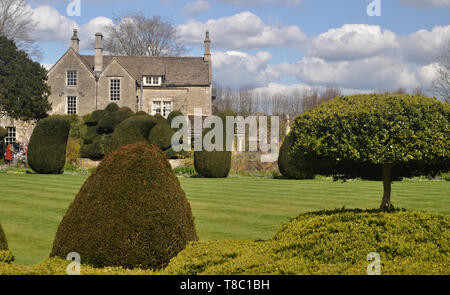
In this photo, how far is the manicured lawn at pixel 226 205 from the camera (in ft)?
31.3

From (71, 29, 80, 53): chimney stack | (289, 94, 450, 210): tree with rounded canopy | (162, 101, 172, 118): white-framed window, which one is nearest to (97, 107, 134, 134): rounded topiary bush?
(162, 101, 172, 118): white-framed window

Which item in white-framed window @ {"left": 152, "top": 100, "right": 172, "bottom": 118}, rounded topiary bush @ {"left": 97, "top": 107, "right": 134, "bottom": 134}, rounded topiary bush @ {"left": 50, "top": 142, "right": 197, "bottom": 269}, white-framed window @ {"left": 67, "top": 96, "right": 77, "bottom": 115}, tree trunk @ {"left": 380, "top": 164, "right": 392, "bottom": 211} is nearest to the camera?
rounded topiary bush @ {"left": 50, "top": 142, "right": 197, "bottom": 269}

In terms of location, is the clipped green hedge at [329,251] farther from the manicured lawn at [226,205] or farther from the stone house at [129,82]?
the stone house at [129,82]

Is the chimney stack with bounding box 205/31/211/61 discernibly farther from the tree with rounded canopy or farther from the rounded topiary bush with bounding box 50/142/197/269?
the rounded topiary bush with bounding box 50/142/197/269

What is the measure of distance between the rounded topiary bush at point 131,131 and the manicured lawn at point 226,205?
714 cm

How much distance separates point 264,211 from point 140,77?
3968 cm

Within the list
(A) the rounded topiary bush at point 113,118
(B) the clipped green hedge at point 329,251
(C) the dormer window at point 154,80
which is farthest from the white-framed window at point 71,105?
(B) the clipped green hedge at point 329,251

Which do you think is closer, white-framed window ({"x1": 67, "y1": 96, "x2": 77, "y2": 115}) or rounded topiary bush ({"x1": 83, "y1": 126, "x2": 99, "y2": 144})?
rounded topiary bush ({"x1": 83, "y1": 126, "x2": 99, "y2": 144})

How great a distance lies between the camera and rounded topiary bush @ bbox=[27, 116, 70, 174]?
2616 centimetres

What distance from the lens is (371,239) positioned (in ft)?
19.3

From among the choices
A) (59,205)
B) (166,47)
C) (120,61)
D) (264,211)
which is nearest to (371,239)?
(264,211)

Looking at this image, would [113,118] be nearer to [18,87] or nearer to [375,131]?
[18,87]

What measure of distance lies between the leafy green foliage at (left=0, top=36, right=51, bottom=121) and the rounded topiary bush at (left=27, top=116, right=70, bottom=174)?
14.1m

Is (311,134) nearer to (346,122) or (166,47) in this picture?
→ (346,122)
